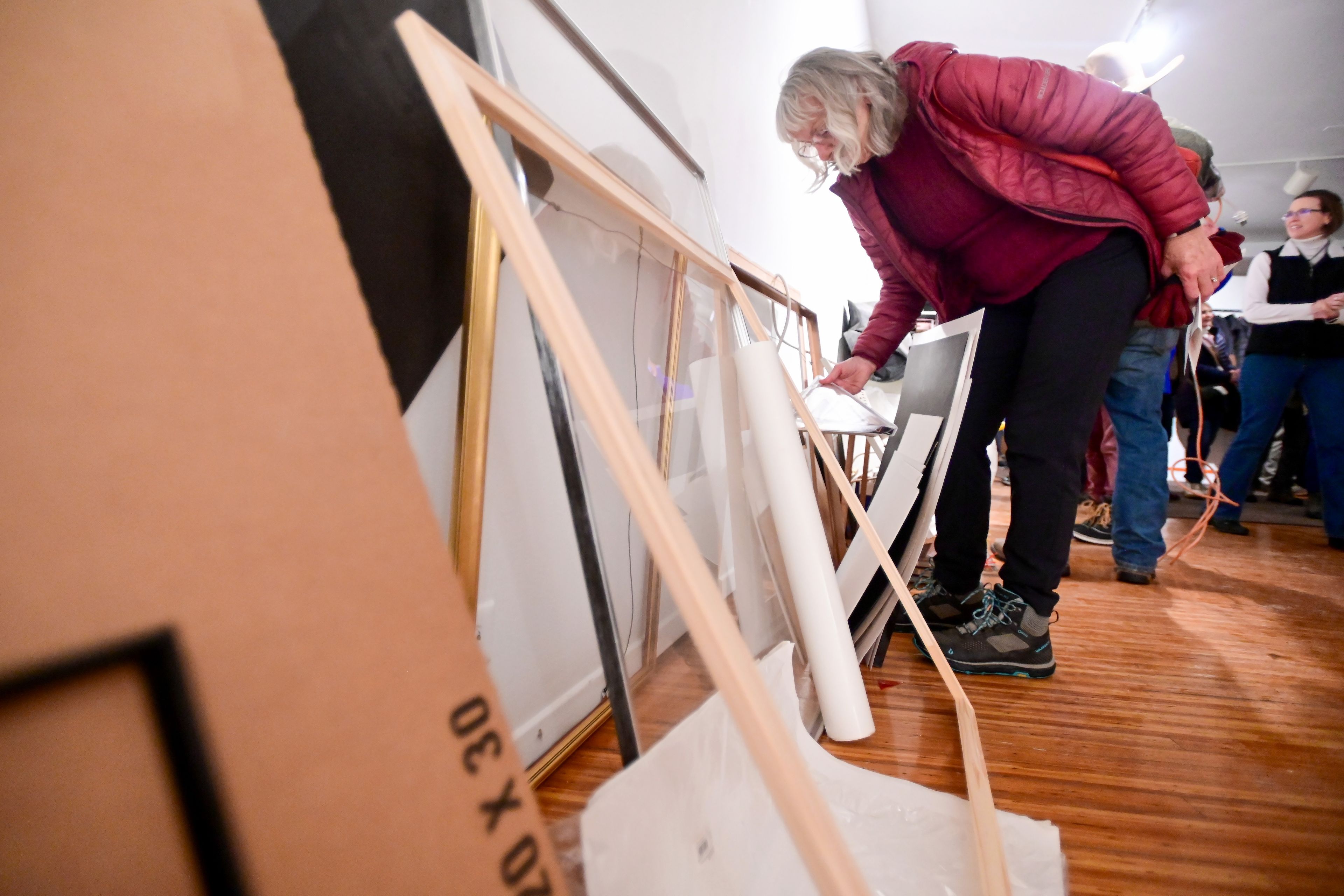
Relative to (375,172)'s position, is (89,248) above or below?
below

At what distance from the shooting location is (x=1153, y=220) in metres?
0.84

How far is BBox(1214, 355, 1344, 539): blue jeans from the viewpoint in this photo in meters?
1.64

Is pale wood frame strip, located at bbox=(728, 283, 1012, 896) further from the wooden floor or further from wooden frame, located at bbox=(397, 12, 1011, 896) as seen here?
wooden frame, located at bbox=(397, 12, 1011, 896)

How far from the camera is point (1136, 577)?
1.35 meters

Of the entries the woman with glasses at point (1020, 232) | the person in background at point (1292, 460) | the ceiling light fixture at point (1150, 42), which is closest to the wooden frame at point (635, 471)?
the woman with glasses at point (1020, 232)

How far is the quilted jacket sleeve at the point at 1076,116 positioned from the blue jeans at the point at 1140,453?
59 cm

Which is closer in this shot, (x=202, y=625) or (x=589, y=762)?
(x=202, y=625)

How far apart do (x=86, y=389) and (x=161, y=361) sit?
0.09ft

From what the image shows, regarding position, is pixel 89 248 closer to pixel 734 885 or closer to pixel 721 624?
pixel 721 624

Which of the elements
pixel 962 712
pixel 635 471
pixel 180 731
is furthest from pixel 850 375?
pixel 180 731

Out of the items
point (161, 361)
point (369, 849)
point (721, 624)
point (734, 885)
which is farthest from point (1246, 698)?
point (161, 361)

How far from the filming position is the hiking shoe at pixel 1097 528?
177 cm

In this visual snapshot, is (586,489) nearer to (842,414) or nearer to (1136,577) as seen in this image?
(842,414)

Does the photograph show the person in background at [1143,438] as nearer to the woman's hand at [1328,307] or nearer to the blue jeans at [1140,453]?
the blue jeans at [1140,453]
